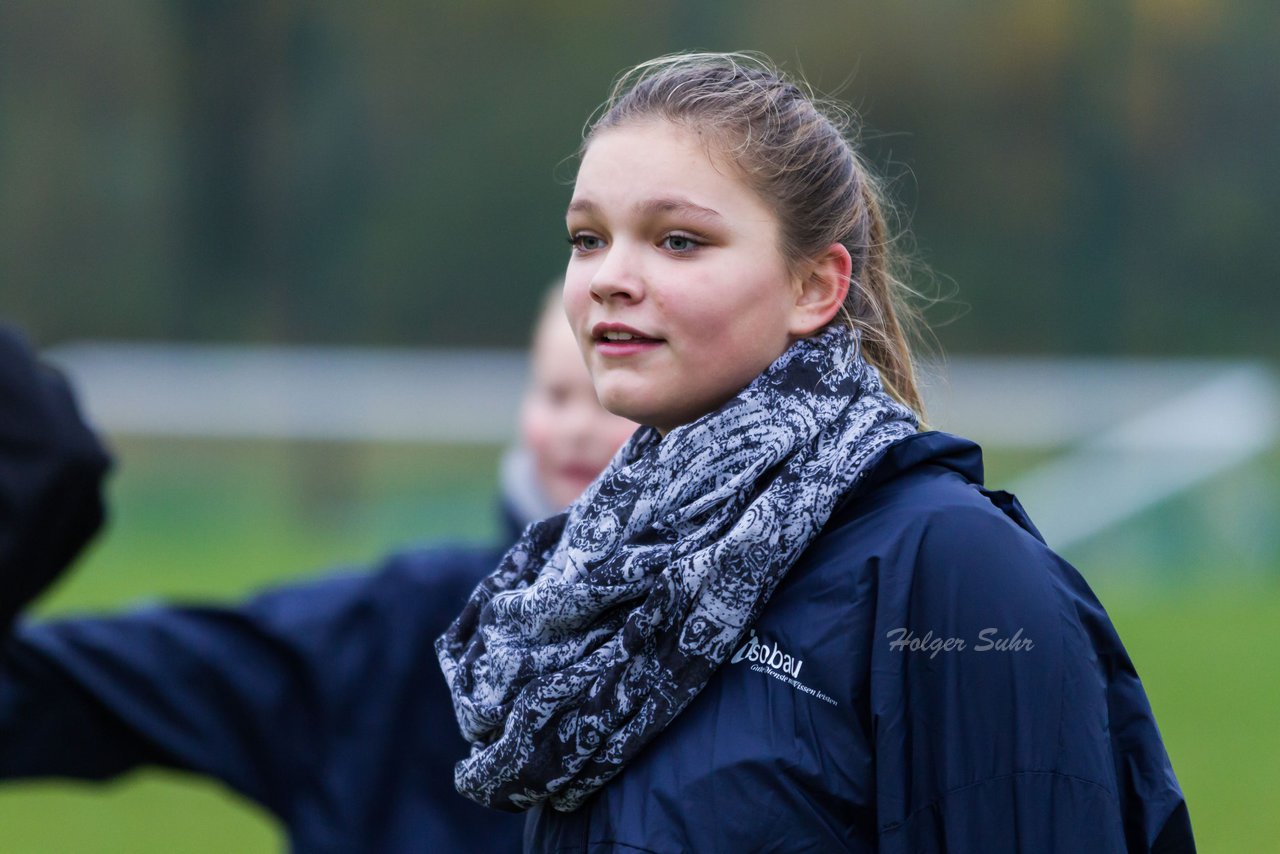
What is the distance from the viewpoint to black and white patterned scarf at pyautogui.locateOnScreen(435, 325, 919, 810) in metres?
1.57

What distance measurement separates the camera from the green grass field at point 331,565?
6.71 m

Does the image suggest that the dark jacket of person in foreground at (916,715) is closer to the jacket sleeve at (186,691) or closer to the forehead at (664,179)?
the forehead at (664,179)

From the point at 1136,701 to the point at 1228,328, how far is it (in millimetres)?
10975

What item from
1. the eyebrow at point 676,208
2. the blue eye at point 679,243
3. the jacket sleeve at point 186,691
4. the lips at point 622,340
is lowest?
the jacket sleeve at point 186,691

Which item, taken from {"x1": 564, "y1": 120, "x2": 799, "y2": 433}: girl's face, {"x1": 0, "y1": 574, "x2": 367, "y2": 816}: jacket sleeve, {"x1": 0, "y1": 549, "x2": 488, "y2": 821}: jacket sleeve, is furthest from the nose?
{"x1": 0, "y1": 574, "x2": 367, "y2": 816}: jacket sleeve

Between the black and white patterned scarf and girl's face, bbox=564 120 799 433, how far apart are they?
4cm

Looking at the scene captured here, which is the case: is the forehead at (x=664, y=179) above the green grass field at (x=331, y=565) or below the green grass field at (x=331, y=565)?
above

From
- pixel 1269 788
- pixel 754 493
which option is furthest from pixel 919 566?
pixel 1269 788

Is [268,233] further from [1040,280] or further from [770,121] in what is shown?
[770,121]

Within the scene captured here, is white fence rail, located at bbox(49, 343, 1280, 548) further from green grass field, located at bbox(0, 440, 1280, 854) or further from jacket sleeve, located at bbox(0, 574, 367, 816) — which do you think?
jacket sleeve, located at bbox(0, 574, 367, 816)

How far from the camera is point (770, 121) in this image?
1708 mm

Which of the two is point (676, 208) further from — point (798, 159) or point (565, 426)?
point (565, 426)

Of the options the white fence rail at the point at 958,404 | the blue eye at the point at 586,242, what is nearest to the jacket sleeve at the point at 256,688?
the blue eye at the point at 586,242

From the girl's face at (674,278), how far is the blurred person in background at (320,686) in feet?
4.75
